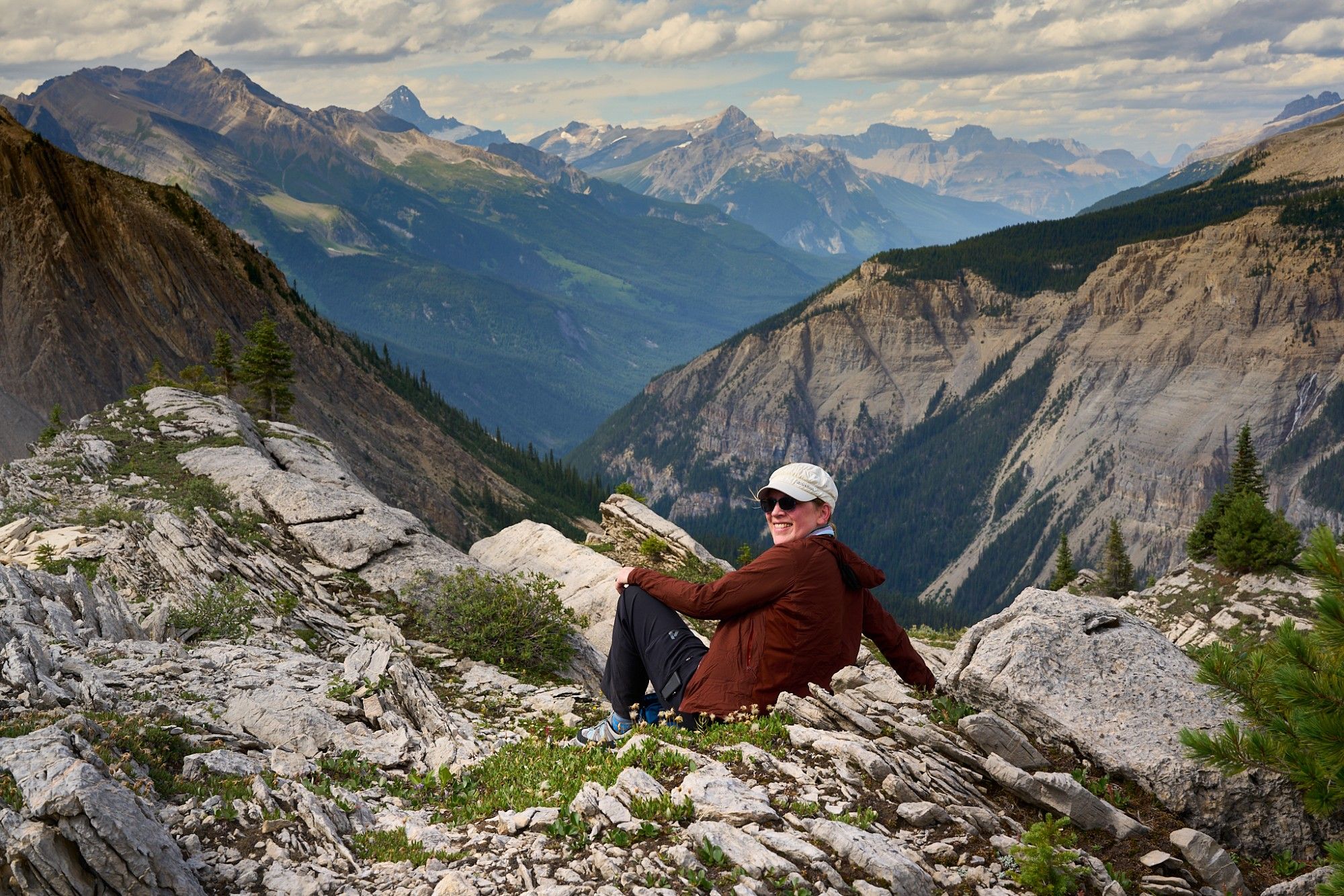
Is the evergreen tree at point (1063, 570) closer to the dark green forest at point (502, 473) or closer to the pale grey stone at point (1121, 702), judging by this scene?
the dark green forest at point (502, 473)

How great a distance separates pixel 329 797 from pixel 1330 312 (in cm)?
24455

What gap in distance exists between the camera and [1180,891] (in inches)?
314

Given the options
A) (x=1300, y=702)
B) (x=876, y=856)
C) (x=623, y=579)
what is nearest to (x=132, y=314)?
(x=623, y=579)

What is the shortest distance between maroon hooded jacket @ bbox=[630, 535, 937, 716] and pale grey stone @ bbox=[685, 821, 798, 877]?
8.07 feet

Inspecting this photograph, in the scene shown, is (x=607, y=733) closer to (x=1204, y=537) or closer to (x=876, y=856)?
(x=876, y=856)

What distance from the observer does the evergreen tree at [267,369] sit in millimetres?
46438

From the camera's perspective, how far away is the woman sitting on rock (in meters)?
10.0

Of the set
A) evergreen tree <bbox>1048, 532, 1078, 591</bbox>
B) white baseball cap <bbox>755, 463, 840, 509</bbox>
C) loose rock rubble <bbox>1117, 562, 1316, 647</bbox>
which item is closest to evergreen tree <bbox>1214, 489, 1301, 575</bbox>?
loose rock rubble <bbox>1117, 562, 1316, 647</bbox>

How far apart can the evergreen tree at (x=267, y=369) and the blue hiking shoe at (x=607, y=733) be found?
4109 centimetres

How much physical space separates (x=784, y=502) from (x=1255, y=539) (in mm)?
55051

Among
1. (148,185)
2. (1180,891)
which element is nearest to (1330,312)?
(148,185)

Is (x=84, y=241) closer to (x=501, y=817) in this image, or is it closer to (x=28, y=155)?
(x=28, y=155)

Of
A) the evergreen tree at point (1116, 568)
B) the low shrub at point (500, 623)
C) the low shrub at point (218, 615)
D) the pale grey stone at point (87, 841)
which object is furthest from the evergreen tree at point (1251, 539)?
the pale grey stone at point (87, 841)

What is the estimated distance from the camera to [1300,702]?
26.3 feet
